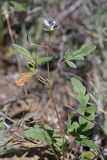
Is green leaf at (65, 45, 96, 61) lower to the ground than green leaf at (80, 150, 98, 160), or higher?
higher

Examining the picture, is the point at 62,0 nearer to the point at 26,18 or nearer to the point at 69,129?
the point at 26,18

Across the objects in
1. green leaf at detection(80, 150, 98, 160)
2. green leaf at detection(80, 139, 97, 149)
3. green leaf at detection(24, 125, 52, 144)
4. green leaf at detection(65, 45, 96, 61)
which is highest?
green leaf at detection(65, 45, 96, 61)

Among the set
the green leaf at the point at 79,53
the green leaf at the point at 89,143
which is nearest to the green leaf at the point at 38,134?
the green leaf at the point at 89,143

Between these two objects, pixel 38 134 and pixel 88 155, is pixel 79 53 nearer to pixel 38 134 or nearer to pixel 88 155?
pixel 38 134

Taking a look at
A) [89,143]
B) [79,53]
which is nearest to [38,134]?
[89,143]

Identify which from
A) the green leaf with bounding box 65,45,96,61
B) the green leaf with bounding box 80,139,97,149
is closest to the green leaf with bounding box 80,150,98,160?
the green leaf with bounding box 80,139,97,149

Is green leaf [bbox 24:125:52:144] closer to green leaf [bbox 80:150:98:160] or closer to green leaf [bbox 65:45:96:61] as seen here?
green leaf [bbox 80:150:98:160]

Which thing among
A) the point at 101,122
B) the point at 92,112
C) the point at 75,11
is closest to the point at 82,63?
the point at 75,11

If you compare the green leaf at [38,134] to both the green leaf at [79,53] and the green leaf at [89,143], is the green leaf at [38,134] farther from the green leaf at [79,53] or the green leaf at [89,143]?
the green leaf at [79,53]

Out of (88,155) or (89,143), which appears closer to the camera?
(89,143)
